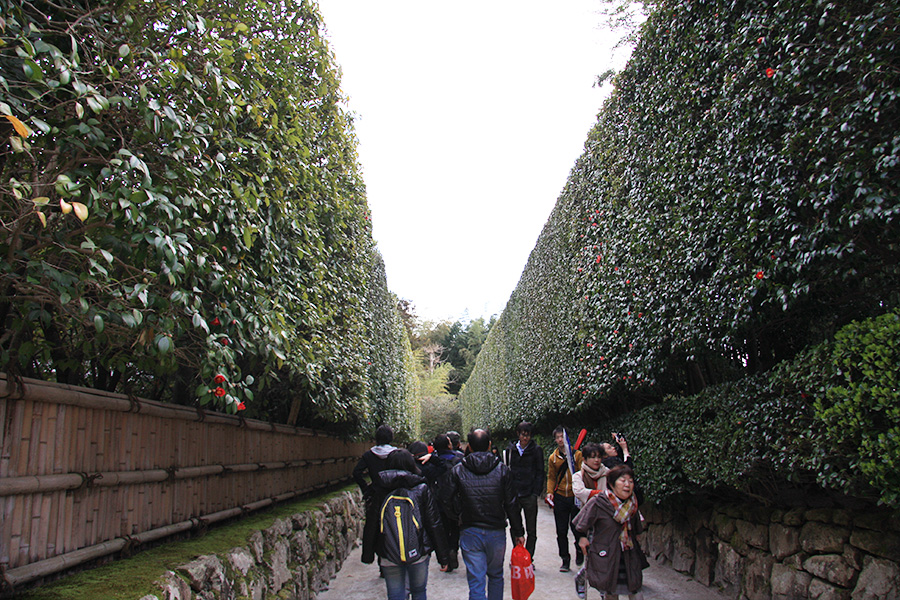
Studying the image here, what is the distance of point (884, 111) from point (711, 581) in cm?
525

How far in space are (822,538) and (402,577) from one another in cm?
350

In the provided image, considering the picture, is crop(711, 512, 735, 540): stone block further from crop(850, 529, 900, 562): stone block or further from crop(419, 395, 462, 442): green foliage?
crop(419, 395, 462, 442): green foliage

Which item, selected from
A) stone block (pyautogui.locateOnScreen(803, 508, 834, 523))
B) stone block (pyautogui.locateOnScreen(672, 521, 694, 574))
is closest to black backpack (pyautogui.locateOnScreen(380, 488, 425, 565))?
stone block (pyautogui.locateOnScreen(803, 508, 834, 523))

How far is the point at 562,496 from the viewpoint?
25.4ft

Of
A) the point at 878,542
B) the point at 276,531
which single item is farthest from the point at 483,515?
the point at 878,542

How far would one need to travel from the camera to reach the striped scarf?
461 cm

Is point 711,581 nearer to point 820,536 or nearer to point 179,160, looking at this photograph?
point 820,536

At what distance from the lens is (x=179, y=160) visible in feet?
10.6

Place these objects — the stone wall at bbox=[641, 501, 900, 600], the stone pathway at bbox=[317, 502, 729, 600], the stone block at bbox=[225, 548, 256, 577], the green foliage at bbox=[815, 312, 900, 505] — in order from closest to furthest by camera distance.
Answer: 1. the green foliage at bbox=[815, 312, 900, 505]
2. the stone wall at bbox=[641, 501, 900, 600]
3. the stone block at bbox=[225, 548, 256, 577]
4. the stone pathway at bbox=[317, 502, 729, 600]

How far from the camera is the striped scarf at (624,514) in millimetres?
4609

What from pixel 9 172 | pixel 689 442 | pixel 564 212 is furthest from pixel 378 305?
pixel 9 172

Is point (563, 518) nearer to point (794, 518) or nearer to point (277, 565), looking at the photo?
point (794, 518)

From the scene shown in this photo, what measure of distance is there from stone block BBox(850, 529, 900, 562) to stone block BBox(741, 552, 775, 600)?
118 cm

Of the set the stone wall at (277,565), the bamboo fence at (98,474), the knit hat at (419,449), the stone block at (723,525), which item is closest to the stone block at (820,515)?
the stone block at (723,525)
